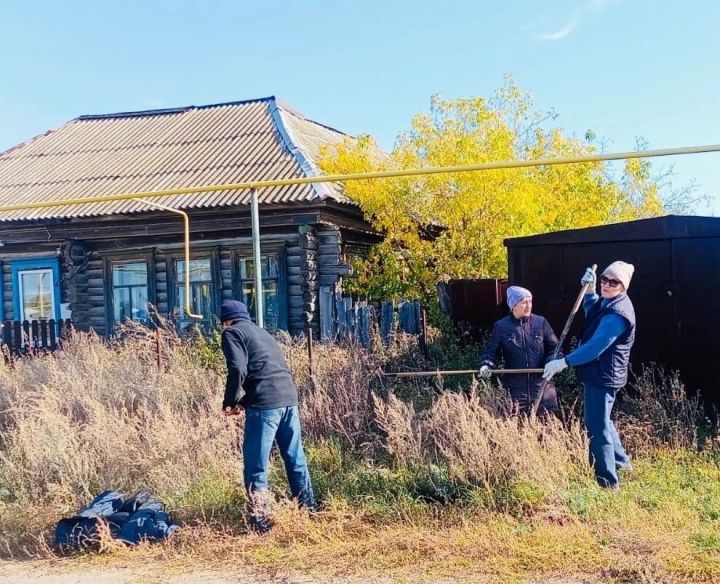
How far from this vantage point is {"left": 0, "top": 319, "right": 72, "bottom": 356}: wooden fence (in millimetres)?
10539

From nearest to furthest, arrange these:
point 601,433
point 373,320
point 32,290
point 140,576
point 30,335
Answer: point 140,576
point 601,433
point 373,320
point 30,335
point 32,290

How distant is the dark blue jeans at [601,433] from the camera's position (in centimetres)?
473

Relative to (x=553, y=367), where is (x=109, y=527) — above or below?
below

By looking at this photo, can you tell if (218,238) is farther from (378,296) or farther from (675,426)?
(675,426)

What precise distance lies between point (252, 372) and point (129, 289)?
29.5ft

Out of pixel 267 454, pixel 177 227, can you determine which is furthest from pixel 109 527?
pixel 177 227

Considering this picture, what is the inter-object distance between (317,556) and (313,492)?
32.2 inches

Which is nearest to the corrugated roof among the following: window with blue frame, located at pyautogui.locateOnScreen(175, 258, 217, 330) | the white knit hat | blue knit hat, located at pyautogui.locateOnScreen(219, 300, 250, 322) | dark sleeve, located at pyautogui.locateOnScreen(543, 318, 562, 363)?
window with blue frame, located at pyautogui.locateOnScreen(175, 258, 217, 330)

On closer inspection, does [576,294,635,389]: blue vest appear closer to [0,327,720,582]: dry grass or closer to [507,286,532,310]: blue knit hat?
[0,327,720,582]: dry grass

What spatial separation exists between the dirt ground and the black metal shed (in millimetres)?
3361

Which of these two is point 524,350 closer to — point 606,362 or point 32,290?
point 606,362

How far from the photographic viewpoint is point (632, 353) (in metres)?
6.55

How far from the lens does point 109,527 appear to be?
4559mm

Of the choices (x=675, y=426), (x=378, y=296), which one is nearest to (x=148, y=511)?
(x=675, y=426)
